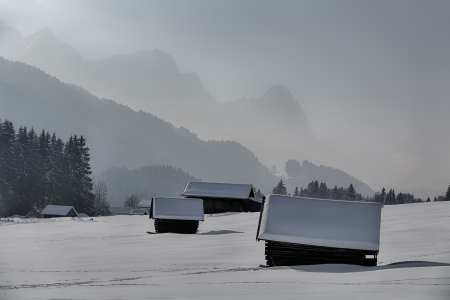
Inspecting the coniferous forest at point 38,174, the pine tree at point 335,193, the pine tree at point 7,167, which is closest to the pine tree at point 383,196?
the pine tree at point 335,193

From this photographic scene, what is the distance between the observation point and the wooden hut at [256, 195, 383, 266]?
49.4ft

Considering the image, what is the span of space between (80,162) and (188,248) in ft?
242

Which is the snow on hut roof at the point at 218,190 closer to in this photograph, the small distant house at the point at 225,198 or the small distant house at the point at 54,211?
the small distant house at the point at 225,198

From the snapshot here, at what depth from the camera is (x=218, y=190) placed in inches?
2338

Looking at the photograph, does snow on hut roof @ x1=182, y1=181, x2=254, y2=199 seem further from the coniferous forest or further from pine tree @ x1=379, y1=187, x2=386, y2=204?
pine tree @ x1=379, y1=187, x2=386, y2=204

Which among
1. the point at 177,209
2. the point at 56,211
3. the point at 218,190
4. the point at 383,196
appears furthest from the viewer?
the point at 383,196

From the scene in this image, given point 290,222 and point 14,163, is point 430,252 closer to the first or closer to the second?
point 290,222

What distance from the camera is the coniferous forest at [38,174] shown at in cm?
7425

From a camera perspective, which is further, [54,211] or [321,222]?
[54,211]

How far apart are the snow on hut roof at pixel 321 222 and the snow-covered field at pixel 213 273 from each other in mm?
1102

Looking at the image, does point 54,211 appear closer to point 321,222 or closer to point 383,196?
point 321,222

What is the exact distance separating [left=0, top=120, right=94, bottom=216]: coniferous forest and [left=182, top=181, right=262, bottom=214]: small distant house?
36.8 metres

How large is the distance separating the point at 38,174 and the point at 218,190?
4311 centimetres

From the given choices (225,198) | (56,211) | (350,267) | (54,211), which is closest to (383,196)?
(225,198)
